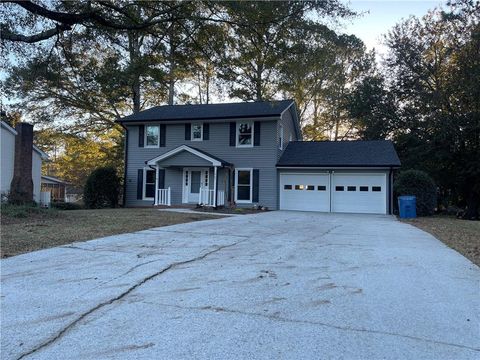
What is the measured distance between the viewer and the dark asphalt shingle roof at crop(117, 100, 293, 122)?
2008cm

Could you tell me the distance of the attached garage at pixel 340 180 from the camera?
62.7ft

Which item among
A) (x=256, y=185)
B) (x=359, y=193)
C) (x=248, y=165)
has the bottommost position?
(x=359, y=193)

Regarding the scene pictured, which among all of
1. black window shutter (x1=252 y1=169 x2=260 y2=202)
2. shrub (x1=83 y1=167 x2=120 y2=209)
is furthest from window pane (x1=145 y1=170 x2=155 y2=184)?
black window shutter (x1=252 y1=169 x2=260 y2=202)

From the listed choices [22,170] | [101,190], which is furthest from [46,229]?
[101,190]

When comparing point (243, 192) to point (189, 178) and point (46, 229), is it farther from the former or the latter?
point (46, 229)

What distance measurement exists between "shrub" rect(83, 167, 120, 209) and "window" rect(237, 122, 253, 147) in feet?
24.4

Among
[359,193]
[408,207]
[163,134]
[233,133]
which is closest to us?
[408,207]

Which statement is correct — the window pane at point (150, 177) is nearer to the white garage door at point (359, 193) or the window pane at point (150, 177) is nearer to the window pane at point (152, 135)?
the window pane at point (152, 135)

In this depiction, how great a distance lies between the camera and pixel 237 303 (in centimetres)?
421

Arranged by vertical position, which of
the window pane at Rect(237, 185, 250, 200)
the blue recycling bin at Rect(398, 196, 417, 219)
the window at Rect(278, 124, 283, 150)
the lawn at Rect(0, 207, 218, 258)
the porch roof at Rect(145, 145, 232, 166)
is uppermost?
the window at Rect(278, 124, 283, 150)

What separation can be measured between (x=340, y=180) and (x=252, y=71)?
8.19m

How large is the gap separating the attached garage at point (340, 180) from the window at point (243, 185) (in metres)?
1.60

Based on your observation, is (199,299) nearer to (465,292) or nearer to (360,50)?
(465,292)

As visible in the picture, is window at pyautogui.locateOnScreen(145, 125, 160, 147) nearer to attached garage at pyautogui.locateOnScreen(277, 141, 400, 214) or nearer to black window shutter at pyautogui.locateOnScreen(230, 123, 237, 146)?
black window shutter at pyautogui.locateOnScreen(230, 123, 237, 146)
